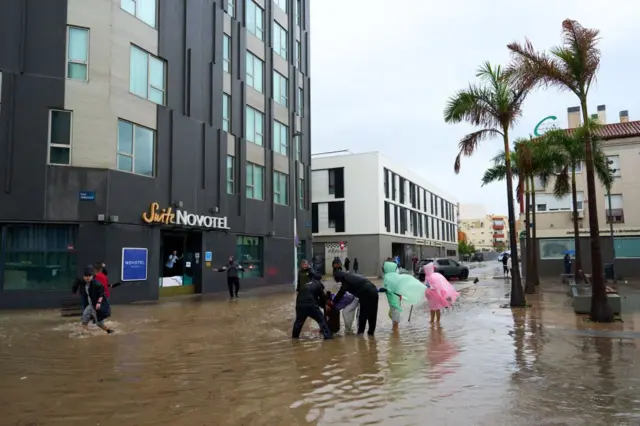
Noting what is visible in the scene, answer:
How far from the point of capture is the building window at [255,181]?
2764cm

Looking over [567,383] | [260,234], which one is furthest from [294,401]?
[260,234]

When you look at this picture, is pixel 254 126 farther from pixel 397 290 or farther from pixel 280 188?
pixel 397 290

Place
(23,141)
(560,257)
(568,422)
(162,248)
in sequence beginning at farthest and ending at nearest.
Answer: (560,257)
(162,248)
(23,141)
(568,422)

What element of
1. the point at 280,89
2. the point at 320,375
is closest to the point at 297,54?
the point at 280,89

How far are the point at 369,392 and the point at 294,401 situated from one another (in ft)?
3.17

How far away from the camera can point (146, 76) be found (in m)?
20.3

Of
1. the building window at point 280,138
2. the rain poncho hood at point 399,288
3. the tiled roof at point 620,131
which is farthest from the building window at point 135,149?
the tiled roof at point 620,131

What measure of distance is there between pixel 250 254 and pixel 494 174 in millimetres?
14107

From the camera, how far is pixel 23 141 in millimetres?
16766

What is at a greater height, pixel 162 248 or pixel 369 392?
pixel 162 248

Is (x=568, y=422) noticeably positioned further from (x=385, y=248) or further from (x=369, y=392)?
(x=385, y=248)

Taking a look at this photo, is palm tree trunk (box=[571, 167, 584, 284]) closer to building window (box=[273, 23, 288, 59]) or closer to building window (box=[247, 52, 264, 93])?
building window (box=[247, 52, 264, 93])

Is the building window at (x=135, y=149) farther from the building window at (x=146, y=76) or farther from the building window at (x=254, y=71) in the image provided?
the building window at (x=254, y=71)

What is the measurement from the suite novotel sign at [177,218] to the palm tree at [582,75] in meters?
13.6
